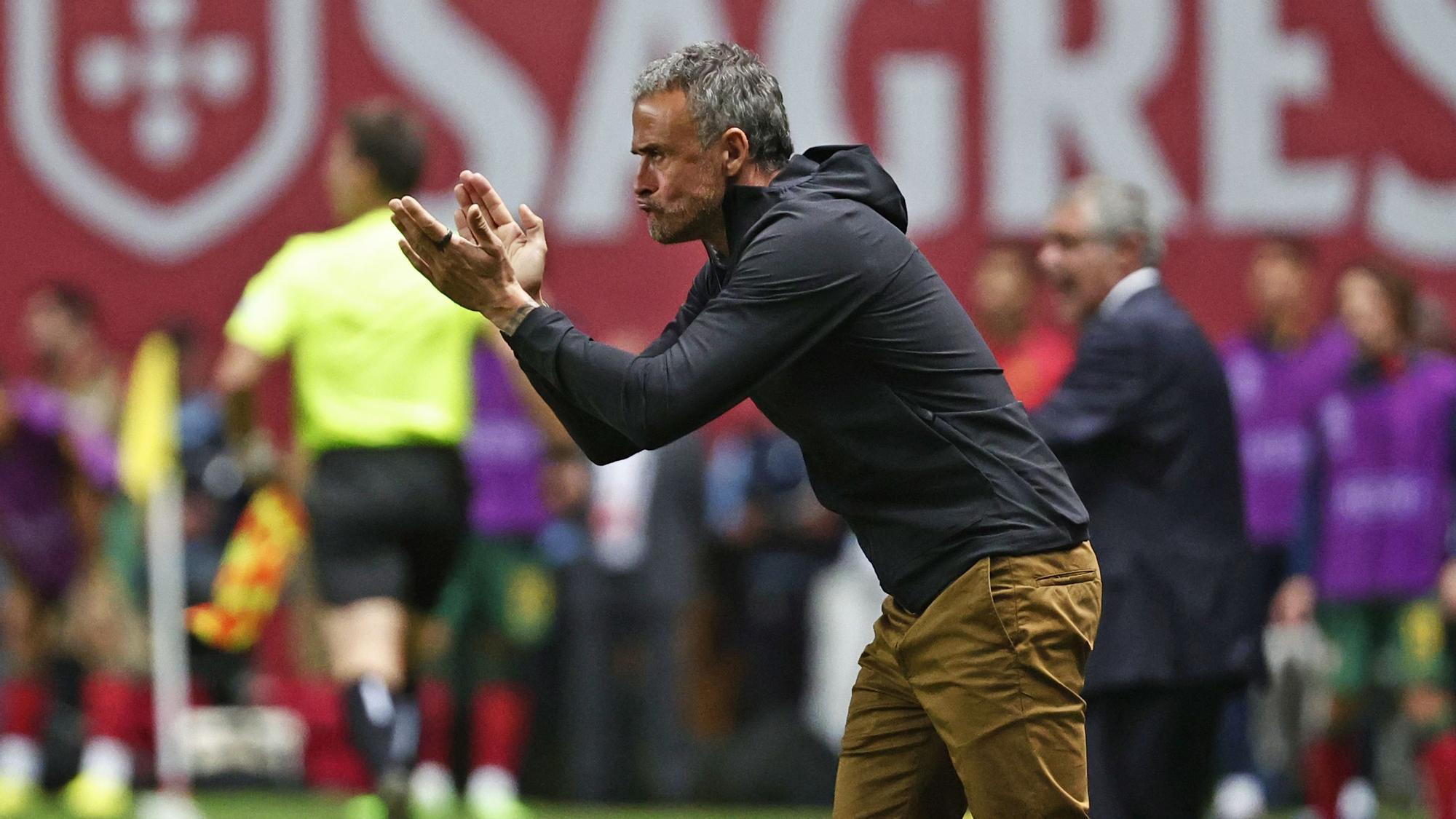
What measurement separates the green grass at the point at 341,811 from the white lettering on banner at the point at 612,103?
3.08 meters

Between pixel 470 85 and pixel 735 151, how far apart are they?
305 inches

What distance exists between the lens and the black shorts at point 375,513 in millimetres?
6594

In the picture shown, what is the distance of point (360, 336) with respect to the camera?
6.61 meters

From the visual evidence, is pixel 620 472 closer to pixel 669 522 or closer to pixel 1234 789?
pixel 669 522

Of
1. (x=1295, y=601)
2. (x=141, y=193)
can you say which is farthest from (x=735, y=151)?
(x=141, y=193)


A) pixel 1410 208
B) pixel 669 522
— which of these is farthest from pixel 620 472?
pixel 1410 208

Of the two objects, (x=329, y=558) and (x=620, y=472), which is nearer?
(x=329, y=558)

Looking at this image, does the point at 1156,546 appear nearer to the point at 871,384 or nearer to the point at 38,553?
the point at 871,384

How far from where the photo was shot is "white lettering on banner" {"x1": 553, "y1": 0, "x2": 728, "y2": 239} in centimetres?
1097

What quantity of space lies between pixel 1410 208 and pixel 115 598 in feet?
20.9

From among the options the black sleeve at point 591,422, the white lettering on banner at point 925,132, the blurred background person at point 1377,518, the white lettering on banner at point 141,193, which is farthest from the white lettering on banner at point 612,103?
the black sleeve at point 591,422

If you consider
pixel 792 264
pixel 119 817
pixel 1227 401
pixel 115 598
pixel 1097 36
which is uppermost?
pixel 1097 36

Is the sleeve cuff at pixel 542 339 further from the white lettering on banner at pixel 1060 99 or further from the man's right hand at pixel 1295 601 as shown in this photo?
the white lettering on banner at pixel 1060 99

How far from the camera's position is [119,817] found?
8.81m
